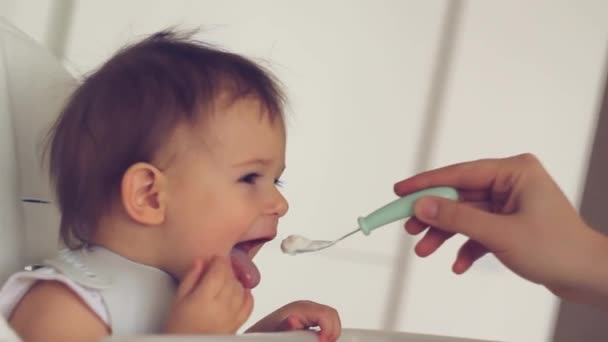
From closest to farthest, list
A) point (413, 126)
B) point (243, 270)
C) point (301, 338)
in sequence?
point (301, 338)
point (243, 270)
point (413, 126)

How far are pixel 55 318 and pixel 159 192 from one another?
131 mm

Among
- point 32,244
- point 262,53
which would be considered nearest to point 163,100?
point 32,244

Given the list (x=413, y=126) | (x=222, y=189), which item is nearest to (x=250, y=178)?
(x=222, y=189)

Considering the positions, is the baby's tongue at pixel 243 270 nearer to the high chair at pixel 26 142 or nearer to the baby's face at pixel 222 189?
the baby's face at pixel 222 189

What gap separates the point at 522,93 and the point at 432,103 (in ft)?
0.45

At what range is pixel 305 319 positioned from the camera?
0.73 meters

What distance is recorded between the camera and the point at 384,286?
1294 mm

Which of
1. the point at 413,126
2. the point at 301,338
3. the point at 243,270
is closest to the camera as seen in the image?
the point at 301,338

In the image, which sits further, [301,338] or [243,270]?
[243,270]

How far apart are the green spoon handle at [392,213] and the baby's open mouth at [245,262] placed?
0.30ft

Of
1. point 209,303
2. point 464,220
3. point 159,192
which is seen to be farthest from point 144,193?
point 464,220

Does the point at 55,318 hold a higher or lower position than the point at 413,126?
lower

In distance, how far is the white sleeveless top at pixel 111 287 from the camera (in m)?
0.64

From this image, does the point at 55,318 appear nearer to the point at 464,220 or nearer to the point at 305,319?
the point at 305,319
